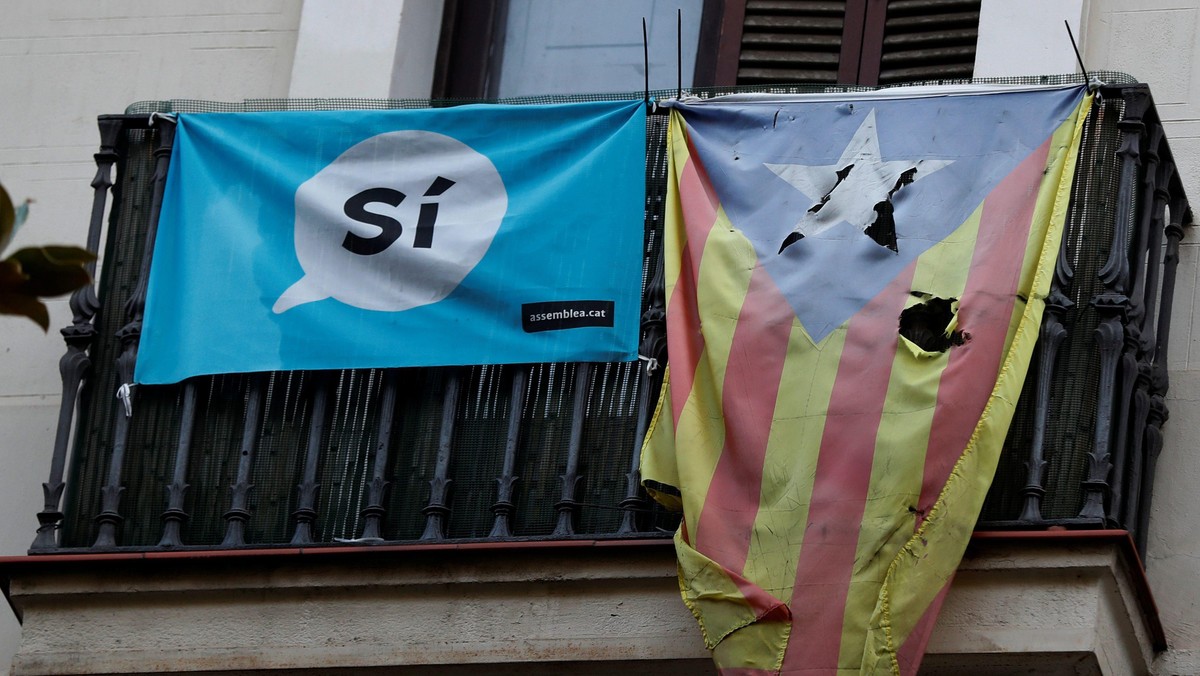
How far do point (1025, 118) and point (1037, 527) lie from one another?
132cm

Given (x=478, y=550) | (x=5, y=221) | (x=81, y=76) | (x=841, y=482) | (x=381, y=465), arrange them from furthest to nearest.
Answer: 1. (x=81, y=76)
2. (x=381, y=465)
3. (x=478, y=550)
4. (x=841, y=482)
5. (x=5, y=221)

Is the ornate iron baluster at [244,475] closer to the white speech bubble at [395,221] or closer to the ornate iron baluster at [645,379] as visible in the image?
the white speech bubble at [395,221]

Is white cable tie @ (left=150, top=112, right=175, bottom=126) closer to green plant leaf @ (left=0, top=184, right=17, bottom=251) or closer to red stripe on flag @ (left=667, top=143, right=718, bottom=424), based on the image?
red stripe on flag @ (left=667, top=143, right=718, bottom=424)

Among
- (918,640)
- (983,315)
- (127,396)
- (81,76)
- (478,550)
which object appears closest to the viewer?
(918,640)

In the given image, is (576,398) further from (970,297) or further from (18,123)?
(18,123)

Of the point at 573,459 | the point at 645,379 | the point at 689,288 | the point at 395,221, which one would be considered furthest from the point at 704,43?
the point at 573,459

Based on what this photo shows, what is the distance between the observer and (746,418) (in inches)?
231

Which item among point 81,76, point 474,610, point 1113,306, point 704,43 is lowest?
point 474,610

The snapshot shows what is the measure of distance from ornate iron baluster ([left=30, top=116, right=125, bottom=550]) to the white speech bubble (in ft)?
2.19

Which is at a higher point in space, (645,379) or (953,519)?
(645,379)

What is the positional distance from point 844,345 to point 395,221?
165cm

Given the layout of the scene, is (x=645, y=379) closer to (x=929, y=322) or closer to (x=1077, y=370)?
(x=929, y=322)

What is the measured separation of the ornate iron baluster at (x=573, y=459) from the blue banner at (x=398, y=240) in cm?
7

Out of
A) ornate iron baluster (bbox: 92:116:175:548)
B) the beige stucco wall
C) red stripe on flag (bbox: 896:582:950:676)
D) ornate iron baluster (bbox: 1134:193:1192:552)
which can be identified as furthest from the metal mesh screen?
the beige stucco wall
